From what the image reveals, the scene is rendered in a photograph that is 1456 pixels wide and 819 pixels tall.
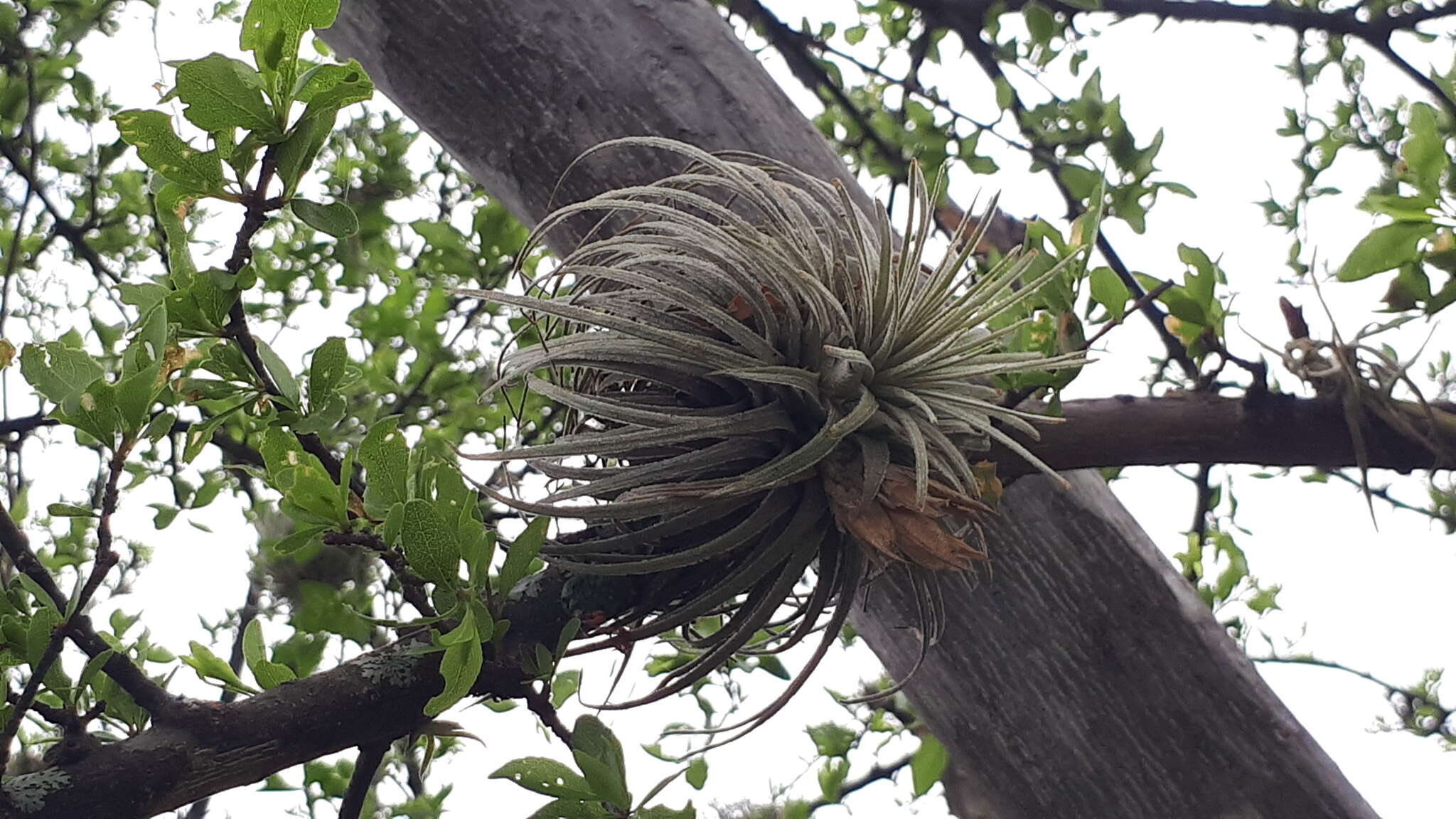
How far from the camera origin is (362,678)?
0.42m

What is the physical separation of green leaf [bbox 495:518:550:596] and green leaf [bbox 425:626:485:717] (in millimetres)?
33

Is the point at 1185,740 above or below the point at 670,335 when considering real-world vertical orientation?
below

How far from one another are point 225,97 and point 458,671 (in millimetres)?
215

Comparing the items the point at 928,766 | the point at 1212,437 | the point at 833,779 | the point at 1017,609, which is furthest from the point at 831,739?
the point at 1212,437

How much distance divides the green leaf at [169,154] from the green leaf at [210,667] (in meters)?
0.20

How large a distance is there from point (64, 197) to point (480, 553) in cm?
122

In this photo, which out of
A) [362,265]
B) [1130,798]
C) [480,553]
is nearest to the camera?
[480,553]

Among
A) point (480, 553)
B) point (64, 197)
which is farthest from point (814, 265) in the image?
point (64, 197)

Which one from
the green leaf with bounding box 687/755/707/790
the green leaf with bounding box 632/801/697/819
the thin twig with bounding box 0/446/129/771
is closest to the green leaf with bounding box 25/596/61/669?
the thin twig with bounding box 0/446/129/771

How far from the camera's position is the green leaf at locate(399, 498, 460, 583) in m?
0.36

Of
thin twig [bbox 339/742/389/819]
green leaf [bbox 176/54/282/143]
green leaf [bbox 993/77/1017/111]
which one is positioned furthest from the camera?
green leaf [bbox 993/77/1017/111]

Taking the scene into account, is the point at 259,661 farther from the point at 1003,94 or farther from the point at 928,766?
the point at 1003,94

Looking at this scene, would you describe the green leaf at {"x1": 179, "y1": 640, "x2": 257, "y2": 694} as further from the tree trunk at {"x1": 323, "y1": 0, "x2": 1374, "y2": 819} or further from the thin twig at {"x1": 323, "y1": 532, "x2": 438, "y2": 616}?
the tree trunk at {"x1": 323, "y1": 0, "x2": 1374, "y2": 819}

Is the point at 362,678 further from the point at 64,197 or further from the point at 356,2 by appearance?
the point at 64,197
